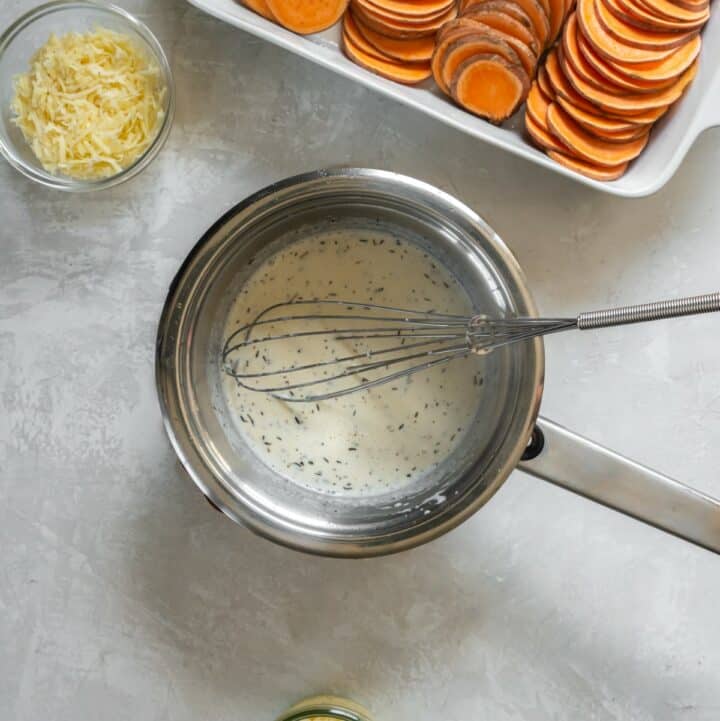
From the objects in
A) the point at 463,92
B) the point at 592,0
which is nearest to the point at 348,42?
the point at 463,92

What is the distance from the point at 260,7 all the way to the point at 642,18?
1.24 feet

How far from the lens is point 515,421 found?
0.82 m

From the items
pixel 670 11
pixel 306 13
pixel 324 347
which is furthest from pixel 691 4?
pixel 324 347

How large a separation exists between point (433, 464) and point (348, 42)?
0.44 meters

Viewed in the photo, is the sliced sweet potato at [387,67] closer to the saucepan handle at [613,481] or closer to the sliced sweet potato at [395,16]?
the sliced sweet potato at [395,16]

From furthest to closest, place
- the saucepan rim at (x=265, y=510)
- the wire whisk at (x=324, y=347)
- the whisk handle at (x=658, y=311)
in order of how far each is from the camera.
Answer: the wire whisk at (x=324, y=347)
the saucepan rim at (x=265, y=510)
the whisk handle at (x=658, y=311)

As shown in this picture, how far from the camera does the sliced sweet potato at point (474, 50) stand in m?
0.87

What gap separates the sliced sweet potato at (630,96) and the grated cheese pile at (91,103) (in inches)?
17.1

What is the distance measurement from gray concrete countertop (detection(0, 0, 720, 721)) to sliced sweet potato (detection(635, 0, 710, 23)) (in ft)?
0.52

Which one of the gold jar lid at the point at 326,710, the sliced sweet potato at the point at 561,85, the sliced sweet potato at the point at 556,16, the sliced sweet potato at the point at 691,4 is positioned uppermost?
the sliced sweet potato at the point at 691,4

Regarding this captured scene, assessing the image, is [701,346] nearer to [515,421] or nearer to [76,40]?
[515,421]

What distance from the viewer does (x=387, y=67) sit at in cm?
90

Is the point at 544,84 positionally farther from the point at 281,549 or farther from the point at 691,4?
the point at 281,549

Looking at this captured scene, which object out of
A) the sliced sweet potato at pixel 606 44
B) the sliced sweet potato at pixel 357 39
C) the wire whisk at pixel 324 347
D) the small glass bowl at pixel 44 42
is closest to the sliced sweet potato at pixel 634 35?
the sliced sweet potato at pixel 606 44
